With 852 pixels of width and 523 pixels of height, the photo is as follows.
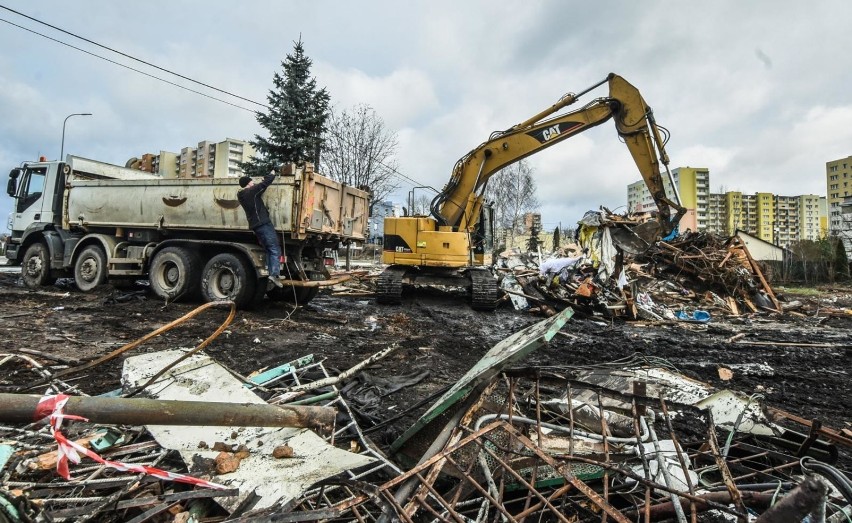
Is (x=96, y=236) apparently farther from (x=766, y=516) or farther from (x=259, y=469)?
(x=766, y=516)

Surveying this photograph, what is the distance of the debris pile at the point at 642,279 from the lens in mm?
9766

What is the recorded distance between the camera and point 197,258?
8586mm

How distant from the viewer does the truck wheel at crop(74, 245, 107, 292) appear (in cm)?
968

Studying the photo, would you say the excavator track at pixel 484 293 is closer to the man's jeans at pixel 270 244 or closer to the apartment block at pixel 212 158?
the man's jeans at pixel 270 244

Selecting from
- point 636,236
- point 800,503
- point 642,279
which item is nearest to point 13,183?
point 636,236

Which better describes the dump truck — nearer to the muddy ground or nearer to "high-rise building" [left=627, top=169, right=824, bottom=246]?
the muddy ground

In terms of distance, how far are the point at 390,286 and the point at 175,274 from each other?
172 inches

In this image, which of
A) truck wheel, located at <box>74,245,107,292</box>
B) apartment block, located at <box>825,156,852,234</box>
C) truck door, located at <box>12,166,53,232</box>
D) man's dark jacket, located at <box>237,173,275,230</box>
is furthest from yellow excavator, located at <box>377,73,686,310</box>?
apartment block, located at <box>825,156,852,234</box>

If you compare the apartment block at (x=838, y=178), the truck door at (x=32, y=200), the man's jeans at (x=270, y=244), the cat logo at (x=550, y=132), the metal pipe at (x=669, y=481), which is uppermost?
the apartment block at (x=838, y=178)

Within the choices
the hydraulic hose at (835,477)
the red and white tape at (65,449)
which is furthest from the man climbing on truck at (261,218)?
the hydraulic hose at (835,477)

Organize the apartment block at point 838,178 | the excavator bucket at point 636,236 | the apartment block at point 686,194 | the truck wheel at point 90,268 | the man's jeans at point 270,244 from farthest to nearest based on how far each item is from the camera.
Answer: the apartment block at point 838,178 < the apartment block at point 686,194 < the truck wheel at point 90,268 < the excavator bucket at point 636,236 < the man's jeans at point 270,244

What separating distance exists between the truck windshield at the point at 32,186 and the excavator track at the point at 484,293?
10.6 meters

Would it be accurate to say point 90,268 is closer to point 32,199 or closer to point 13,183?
point 32,199

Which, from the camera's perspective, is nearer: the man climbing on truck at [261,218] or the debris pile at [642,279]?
the man climbing on truck at [261,218]
